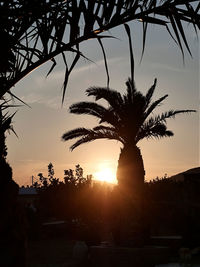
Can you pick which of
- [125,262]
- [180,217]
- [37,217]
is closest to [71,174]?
[37,217]

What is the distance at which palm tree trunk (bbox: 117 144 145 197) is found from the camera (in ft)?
69.1

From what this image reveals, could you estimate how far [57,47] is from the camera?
4492 mm

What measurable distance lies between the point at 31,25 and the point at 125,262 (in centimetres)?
1197

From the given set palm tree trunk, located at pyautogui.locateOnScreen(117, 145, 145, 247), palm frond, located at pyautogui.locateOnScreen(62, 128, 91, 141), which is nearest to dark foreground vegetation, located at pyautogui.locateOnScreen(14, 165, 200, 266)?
palm tree trunk, located at pyautogui.locateOnScreen(117, 145, 145, 247)

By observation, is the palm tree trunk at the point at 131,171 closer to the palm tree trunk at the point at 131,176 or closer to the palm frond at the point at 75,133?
the palm tree trunk at the point at 131,176

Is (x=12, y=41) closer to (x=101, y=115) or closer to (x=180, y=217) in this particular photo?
(x=101, y=115)

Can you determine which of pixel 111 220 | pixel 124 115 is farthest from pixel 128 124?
pixel 111 220

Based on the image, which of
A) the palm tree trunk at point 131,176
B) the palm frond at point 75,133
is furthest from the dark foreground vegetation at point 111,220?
the palm frond at point 75,133

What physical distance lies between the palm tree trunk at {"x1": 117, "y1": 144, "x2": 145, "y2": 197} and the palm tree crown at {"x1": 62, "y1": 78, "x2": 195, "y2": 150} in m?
0.38

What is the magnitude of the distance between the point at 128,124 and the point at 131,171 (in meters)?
2.13

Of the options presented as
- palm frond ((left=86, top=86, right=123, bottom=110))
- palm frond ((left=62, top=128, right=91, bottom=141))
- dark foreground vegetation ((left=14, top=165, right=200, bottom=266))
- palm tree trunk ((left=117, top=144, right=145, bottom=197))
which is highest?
palm frond ((left=86, top=86, right=123, bottom=110))

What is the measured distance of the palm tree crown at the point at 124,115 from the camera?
20844mm

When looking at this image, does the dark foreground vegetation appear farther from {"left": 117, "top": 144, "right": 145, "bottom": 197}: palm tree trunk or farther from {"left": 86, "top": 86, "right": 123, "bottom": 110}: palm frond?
{"left": 86, "top": 86, "right": 123, "bottom": 110}: palm frond

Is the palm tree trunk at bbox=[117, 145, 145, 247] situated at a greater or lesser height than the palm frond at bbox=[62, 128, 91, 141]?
lesser
